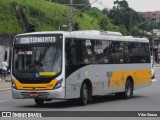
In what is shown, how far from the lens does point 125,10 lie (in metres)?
131

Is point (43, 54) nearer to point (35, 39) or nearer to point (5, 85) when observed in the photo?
point (35, 39)

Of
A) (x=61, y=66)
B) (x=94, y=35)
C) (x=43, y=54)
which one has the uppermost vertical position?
(x=94, y=35)

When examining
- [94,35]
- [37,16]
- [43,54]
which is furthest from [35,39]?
[37,16]

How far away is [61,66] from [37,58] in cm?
95

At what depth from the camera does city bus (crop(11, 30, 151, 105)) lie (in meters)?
20.2

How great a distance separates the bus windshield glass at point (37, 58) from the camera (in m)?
20.2

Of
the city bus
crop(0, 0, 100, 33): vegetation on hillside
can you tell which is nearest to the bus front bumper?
the city bus

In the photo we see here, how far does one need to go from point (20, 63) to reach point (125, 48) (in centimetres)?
633

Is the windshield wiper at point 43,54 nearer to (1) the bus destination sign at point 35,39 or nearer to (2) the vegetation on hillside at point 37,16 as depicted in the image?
(1) the bus destination sign at point 35,39

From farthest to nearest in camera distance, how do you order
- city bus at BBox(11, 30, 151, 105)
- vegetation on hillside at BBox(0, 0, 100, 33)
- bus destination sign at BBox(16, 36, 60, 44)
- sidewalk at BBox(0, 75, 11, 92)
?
1. vegetation on hillside at BBox(0, 0, 100, 33)
2. sidewalk at BBox(0, 75, 11, 92)
3. bus destination sign at BBox(16, 36, 60, 44)
4. city bus at BBox(11, 30, 151, 105)

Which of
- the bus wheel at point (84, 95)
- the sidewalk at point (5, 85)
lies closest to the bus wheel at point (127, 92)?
the bus wheel at point (84, 95)

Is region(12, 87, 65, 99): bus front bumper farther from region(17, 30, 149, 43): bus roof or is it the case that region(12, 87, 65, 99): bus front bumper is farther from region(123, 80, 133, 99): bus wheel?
region(123, 80, 133, 99): bus wheel

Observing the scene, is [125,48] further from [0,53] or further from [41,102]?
[0,53]

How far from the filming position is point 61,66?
20.2 meters
